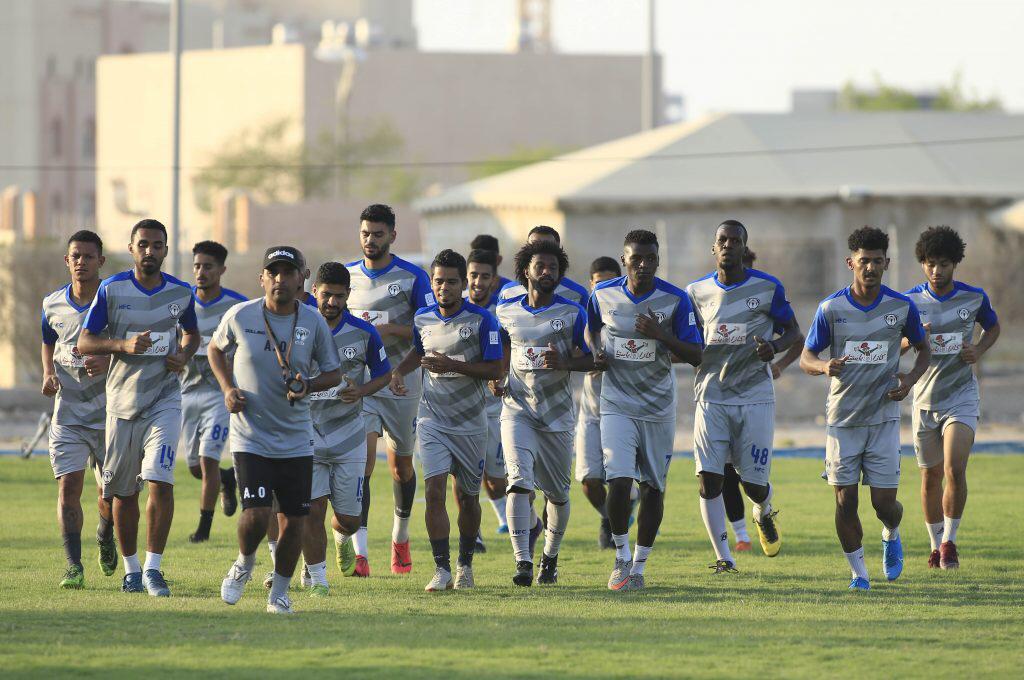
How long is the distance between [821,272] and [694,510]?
26880 millimetres

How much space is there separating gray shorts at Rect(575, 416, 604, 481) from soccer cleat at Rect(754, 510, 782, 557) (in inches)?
50.8

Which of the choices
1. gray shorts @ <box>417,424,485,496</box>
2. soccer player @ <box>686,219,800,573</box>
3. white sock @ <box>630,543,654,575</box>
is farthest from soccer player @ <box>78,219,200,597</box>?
soccer player @ <box>686,219,800,573</box>

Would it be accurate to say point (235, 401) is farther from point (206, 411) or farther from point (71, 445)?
point (206, 411)

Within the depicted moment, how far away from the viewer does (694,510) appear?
A: 54.2ft

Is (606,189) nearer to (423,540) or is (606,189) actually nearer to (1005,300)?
(1005,300)

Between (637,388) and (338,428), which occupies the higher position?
(637,388)

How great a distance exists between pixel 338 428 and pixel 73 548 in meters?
1.93

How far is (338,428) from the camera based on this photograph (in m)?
11.1

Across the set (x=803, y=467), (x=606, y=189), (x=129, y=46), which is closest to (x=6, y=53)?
(x=129, y=46)

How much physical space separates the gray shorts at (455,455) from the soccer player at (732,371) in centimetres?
167

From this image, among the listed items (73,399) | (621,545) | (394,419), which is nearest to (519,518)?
(621,545)

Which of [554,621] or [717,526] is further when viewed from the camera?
[717,526]

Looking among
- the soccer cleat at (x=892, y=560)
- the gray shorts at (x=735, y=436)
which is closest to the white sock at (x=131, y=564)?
the gray shorts at (x=735, y=436)

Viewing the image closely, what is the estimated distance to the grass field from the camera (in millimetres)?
8555
